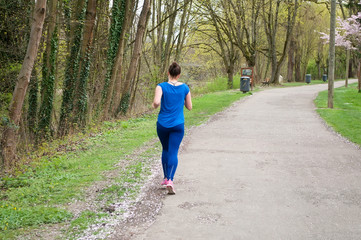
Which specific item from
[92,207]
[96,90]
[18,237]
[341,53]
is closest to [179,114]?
[92,207]

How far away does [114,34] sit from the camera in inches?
688

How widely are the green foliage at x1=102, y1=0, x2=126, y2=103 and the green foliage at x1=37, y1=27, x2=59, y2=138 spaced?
3.28m

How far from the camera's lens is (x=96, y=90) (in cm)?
1823

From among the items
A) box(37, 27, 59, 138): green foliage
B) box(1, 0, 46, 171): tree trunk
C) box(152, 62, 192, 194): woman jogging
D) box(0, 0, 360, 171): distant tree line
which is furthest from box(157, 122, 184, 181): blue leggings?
box(37, 27, 59, 138): green foliage

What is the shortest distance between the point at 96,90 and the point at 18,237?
46.0 feet

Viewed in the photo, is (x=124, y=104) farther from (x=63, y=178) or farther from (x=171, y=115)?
(x=171, y=115)

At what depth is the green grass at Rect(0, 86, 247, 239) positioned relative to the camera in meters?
5.18

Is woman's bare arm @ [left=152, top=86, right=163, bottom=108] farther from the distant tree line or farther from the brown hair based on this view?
the distant tree line

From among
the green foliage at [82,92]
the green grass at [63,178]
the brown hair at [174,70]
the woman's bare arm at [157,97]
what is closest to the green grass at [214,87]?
the green foliage at [82,92]

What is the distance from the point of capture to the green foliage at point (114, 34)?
1734cm

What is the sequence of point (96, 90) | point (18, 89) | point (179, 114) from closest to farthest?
point (179, 114) < point (18, 89) < point (96, 90)

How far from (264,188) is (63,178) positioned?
3.53 metres

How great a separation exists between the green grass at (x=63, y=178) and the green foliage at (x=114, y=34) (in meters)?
4.71

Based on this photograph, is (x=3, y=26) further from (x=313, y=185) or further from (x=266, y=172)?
(x=313, y=185)
